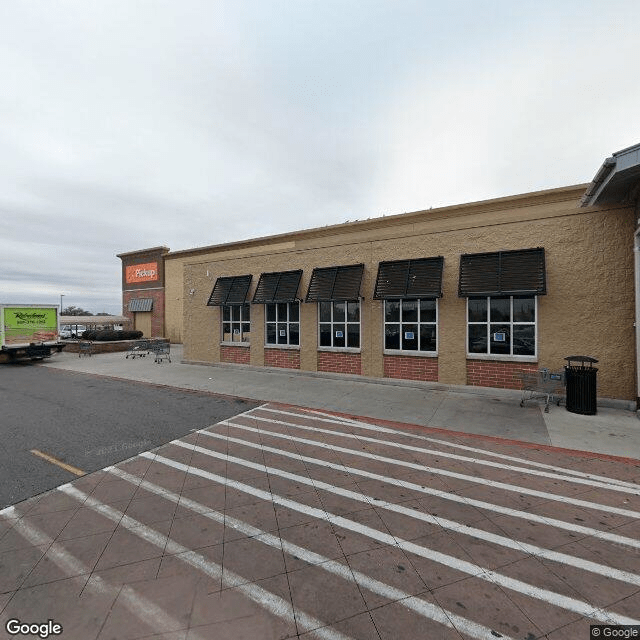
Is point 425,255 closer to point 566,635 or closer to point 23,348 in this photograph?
point 566,635

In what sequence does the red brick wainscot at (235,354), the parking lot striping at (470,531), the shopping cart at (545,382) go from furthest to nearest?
the red brick wainscot at (235,354) → the shopping cart at (545,382) → the parking lot striping at (470,531)

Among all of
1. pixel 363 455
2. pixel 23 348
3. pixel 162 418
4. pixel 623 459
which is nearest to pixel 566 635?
pixel 363 455

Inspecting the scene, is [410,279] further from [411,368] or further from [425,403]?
[425,403]

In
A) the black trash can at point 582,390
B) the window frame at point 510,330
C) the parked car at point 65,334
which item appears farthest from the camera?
the parked car at point 65,334

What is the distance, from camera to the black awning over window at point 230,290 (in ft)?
48.0

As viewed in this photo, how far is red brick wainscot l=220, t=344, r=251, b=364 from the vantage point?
14805mm

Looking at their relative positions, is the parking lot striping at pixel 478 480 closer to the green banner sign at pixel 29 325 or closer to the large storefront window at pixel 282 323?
the large storefront window at pixel 282 323

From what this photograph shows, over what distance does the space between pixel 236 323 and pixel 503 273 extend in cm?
1089

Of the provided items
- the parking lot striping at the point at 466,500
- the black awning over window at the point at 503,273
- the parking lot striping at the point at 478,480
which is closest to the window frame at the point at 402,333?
the black awning over window at the point at 503,273

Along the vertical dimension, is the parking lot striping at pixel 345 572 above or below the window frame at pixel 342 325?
below

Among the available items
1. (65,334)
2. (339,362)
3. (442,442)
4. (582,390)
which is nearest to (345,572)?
A: (442,442)

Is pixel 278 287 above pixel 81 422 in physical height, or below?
above

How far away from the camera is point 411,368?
1110 centimetres

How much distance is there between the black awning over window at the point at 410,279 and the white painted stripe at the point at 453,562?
302 inches
